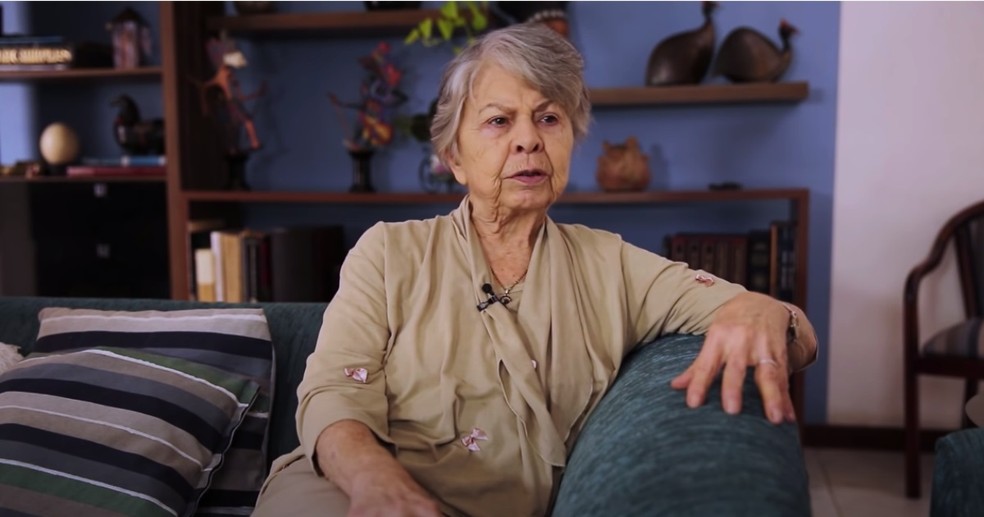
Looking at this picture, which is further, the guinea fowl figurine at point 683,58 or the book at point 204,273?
the book at point 204,273

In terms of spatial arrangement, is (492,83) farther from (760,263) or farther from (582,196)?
(760,263)

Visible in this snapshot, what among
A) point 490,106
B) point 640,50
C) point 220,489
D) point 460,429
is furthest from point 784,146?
point 220,489

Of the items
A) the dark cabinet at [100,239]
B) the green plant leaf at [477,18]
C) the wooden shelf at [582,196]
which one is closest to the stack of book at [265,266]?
the wooden shelf at [582,196]

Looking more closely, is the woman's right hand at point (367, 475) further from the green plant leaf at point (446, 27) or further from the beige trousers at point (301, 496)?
the green plant leaf at point (446, 27)

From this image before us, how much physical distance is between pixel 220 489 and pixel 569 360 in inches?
25.3

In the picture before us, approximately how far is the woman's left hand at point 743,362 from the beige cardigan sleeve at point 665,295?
0.58 feet

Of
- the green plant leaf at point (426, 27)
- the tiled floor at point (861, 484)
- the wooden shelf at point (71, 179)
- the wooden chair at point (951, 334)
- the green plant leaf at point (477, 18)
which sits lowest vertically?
the tiled floor at point (861, 484)

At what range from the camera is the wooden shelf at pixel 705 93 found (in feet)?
8.85

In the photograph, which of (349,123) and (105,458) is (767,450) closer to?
(105,458)

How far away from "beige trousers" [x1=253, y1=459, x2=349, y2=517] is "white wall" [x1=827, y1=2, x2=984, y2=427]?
222 centimetres

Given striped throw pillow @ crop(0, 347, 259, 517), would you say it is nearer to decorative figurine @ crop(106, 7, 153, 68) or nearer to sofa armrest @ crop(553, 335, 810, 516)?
sofa armrest @ crop(553, 335, 810, 516)

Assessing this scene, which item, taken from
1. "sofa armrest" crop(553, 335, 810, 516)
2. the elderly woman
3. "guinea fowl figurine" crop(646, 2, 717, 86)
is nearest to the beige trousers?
the elderly woman

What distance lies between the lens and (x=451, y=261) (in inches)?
55.9

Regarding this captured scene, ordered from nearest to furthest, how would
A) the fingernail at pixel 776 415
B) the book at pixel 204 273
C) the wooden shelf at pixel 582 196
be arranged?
the fingernail at pixel 776 415
the wooden shelf at pixel 582 196
the book at pixel 204 273
